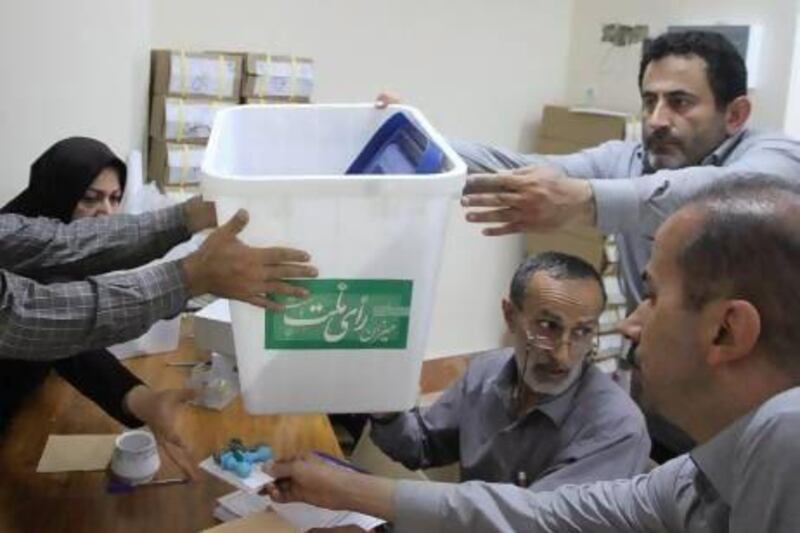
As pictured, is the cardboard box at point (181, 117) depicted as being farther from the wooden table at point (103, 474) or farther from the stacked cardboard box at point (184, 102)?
the wooden table at point (103, 474)

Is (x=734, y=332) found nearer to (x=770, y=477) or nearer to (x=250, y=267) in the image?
(x=770, y=477)

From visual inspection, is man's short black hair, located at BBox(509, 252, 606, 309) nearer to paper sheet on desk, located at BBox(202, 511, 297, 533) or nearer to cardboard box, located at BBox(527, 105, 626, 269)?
paper sheet on desk, located at BBox(202, 511, 297, 533)

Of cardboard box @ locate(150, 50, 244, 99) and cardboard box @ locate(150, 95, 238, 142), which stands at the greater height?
cardboard box @ locate(150, 50, 244, 99)

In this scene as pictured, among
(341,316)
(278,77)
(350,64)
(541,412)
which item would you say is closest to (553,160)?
(541,412)

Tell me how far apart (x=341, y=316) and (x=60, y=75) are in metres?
1.92

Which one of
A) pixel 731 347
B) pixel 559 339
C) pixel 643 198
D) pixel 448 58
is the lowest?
pixel 559 339

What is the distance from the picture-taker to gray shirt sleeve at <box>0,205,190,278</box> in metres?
1.73

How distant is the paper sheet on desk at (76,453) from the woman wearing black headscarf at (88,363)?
70mm

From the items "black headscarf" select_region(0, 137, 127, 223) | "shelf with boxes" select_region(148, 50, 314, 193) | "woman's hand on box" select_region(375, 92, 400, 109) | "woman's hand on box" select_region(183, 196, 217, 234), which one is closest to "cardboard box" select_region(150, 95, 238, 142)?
"shelf with boxes" select_region(148, 50, 314, 193)

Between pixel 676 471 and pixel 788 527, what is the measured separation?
465mm

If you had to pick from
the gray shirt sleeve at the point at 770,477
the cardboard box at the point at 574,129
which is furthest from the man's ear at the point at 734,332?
the cardboard box at the point at 574,129

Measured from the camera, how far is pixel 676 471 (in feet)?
3.98

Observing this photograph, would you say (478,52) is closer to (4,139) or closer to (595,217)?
(4,139)

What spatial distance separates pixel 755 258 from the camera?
34.5 inches
